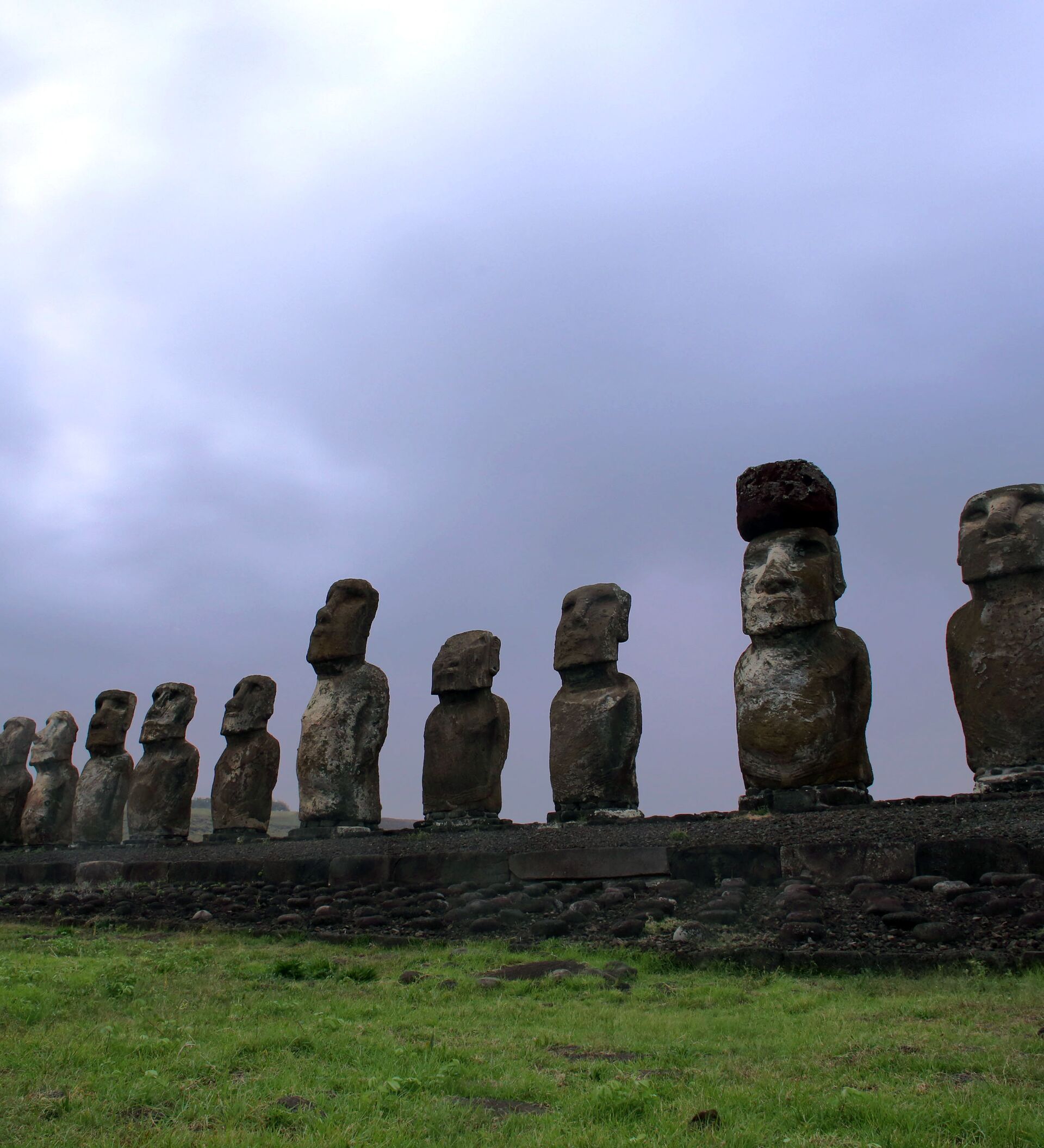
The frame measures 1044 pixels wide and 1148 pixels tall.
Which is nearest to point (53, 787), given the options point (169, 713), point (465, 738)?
point (169, 713)

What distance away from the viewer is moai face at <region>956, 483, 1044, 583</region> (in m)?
9.86

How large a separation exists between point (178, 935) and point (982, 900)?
635 cm

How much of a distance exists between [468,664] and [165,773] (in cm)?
762

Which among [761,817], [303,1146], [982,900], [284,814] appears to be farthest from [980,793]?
[284,814]

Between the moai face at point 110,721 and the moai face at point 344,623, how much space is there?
22.5ft

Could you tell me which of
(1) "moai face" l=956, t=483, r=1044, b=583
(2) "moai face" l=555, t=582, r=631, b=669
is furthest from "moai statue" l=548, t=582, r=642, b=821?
(1) "moai face" l=956, t=483, r=1044, b=583

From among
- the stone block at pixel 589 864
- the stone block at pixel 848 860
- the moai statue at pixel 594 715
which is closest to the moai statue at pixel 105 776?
the moai statue at pixel 594 715

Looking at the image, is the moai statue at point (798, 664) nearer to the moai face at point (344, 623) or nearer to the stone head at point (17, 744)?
the moai face at point (344, 623)

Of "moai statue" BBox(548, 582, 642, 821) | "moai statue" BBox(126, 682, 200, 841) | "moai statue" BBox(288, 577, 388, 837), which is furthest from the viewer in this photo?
"moai statue" BBox(126, 682, 200, 841)

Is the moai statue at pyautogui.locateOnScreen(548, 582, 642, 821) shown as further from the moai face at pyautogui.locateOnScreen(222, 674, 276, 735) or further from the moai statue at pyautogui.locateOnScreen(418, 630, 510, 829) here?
the moai face at pyautogui.locateOnScreen(222, 674, 276, 735)

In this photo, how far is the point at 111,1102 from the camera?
3.53 m

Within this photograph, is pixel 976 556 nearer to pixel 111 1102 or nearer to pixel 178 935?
pixel 178 935

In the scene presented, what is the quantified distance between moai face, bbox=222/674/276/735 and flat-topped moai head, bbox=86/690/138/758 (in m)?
4.14

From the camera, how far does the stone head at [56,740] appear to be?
22234mm
